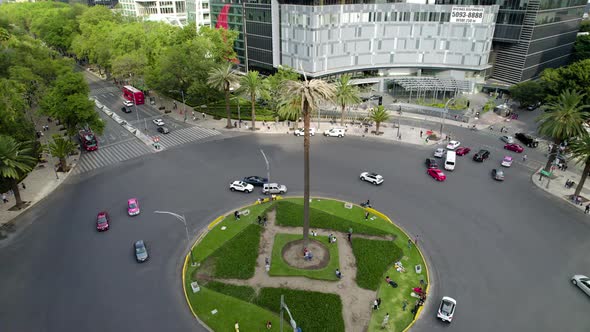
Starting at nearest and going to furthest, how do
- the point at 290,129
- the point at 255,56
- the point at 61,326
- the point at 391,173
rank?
the point at 61,326 → the point at 391,173 → the point at 290,129 → the point at 255,56

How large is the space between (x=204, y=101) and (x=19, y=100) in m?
48.9

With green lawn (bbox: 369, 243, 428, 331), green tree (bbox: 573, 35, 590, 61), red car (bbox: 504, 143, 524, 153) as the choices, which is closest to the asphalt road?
green lawn (bbox: 369, 243, 428, 331)

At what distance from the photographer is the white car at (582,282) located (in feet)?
136

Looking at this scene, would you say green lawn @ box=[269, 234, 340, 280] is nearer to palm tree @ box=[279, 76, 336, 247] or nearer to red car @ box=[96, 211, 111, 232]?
palm tree @ box=[279, 76, 336, 247]

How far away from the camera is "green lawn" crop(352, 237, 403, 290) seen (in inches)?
1698

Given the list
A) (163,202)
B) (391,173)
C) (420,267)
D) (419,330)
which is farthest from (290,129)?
(419,330)

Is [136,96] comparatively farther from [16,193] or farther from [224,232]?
[224,232]

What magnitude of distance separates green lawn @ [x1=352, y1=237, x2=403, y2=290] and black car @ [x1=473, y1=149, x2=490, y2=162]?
112 feet

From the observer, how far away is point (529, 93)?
313 feet

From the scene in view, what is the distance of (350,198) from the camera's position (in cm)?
5997

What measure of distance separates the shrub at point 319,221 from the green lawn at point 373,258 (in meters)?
2.41

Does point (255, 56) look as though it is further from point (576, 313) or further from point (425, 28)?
point (576, 313)

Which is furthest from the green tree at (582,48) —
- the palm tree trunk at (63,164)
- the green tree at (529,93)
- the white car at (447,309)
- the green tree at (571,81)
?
the palm tree trunk at (63,164)

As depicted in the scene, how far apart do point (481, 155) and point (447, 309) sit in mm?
44008
